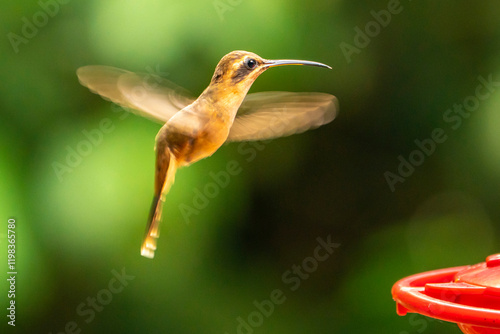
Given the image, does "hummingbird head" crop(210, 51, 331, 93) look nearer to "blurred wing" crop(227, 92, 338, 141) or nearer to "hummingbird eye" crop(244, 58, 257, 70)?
"hummingbird eye" crop(244, 58, 257, 70)

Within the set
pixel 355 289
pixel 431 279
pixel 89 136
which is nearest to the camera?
pixel 431 279

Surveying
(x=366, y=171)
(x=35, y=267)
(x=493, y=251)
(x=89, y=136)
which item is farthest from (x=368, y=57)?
(x=35, y=267)

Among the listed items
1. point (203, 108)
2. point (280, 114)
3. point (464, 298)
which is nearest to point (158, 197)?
point (203, 108)

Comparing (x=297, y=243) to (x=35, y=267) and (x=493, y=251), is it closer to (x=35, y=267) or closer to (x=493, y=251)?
(x=493, y=251)

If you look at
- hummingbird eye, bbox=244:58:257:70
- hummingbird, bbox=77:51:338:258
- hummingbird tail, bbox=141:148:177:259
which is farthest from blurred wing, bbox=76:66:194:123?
hummingbird eye, bbox=244:58:257:70

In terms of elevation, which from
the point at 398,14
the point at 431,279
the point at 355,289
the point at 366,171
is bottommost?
the point at 355,289

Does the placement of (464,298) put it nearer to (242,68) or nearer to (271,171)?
(242,68)
